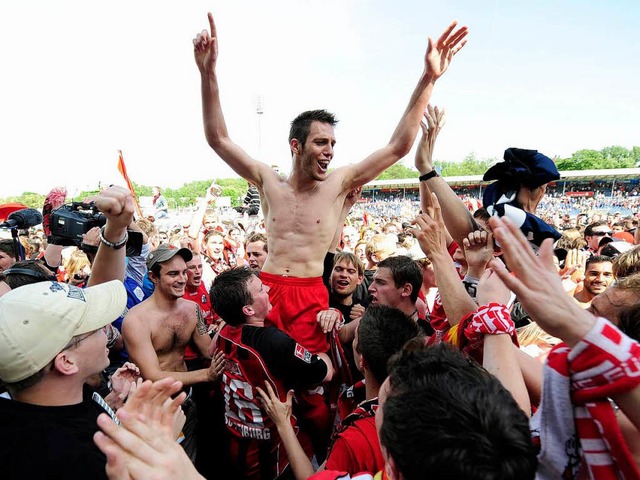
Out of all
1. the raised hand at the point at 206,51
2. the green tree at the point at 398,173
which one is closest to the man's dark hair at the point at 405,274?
the raised hand at the point at 206,51

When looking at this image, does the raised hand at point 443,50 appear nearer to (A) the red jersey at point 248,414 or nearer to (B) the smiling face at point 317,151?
(B) the smiling face at point 317,151

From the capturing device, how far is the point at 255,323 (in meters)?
2.63

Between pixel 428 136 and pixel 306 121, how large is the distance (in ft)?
3.08

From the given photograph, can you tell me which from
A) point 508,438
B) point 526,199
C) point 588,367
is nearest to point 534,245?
point 526,199

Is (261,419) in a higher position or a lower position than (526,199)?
lower

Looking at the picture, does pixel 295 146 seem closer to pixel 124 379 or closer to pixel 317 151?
pixel 317 151

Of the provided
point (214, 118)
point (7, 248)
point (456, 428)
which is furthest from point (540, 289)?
point (7, 248)

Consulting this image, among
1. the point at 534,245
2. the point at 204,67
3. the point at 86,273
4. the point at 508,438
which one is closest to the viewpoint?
the point at 508,438

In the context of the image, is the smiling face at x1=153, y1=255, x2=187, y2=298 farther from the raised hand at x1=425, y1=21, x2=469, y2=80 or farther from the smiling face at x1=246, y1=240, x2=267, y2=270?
the raised hand at x1=425, y1=21, x2=469, y2=80

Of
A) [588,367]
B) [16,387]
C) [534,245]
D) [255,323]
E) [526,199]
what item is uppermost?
[526,199]

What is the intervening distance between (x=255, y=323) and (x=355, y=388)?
0.76 metres

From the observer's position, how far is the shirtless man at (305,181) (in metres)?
2.88

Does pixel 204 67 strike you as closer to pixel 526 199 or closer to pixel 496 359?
pixel 526 199

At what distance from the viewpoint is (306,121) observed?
10.3 feet
